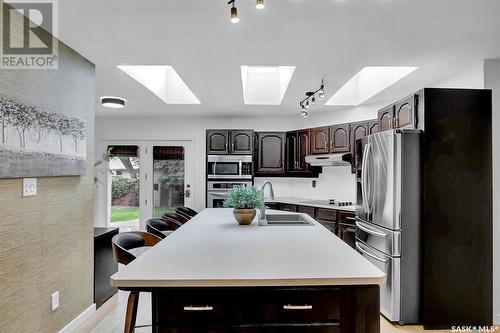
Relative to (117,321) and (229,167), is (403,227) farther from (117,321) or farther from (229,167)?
(229,167)

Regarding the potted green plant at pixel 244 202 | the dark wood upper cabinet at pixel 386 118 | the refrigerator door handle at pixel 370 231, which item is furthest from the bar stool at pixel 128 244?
the dark wood upper cabinet at pixel 386 118

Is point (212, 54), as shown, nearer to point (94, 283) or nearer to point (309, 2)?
point (309, 2)

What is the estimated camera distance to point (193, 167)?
229 inches

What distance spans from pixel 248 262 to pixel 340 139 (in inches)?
142

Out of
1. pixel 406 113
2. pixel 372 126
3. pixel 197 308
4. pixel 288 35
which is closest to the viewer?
pixel 197 308

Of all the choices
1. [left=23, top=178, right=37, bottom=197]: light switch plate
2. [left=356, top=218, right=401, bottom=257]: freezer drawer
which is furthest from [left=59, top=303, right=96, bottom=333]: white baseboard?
[left=356, top=218, right=401, bottom=257]: freezer drawer

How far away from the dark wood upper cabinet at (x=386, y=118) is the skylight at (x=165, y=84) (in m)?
2.46

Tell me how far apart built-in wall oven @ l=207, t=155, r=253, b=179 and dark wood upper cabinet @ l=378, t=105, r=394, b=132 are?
97.5 inches

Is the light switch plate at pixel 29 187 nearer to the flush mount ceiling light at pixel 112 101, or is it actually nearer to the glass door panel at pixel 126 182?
the flush mount ceiling light at pixel 112 101

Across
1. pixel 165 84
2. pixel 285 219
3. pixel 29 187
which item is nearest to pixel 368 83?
pixel 285 219

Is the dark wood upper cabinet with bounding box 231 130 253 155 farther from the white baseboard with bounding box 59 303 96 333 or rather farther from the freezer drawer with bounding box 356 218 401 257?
the white baseboard with bounding box 59 303 96 333

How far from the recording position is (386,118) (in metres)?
3.41

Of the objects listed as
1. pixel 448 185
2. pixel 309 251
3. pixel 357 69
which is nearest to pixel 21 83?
pixel 309 251

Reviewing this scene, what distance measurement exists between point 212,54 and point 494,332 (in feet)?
11.4
